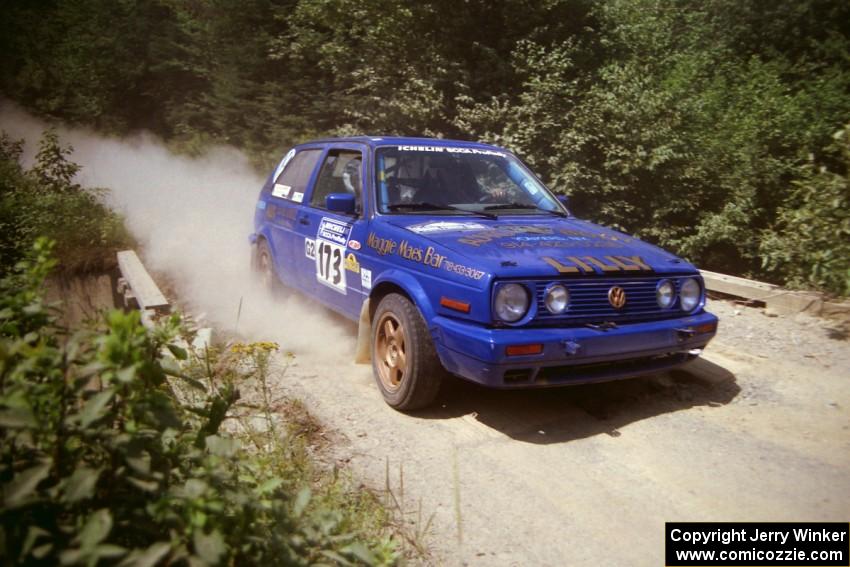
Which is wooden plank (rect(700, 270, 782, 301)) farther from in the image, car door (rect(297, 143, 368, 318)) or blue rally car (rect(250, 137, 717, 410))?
car door (rect(297, 143, 368, 318))

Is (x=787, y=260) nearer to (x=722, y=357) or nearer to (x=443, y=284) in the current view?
(x=722, y=357)

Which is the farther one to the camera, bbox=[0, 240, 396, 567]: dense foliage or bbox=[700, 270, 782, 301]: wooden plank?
bbox=[700, 270, 782, 301]: wooden plank

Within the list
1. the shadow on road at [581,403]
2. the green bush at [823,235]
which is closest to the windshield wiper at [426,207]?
the shadow on road at [581,403]

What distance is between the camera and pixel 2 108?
24.8 meters

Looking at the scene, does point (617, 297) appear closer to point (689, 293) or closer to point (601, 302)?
point (601, 302)

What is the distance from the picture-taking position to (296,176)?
5984mm

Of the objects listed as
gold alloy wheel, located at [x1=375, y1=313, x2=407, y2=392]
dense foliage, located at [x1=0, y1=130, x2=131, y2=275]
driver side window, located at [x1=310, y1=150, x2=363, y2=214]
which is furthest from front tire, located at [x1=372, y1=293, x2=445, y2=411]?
dense foliage, located at [x1=0, y1=130, x2=131, y2=275]

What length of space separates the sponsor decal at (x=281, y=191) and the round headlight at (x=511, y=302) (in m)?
3.25

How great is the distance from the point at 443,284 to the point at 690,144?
7.50m

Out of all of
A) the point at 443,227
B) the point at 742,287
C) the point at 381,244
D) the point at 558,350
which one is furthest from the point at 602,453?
the point at 742,287

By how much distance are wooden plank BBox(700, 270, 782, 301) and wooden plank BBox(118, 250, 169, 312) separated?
5535 mm

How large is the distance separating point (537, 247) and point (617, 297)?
1.83ft

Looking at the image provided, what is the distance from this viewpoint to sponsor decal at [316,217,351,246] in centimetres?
473

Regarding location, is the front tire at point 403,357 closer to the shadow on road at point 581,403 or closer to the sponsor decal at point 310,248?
the shadow on road at point 581,403
